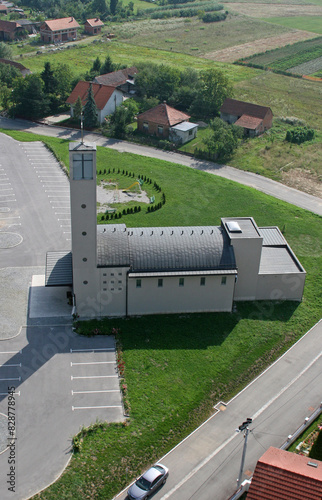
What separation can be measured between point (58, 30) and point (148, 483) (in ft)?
474

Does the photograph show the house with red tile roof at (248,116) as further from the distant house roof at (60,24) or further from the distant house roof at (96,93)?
the distant house roof at (60,24)

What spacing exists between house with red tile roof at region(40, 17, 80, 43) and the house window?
122 meters

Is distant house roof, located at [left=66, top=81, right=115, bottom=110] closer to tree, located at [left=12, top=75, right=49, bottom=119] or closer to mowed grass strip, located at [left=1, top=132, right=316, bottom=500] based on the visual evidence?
tree, located at [left=12, top=75, right=49, bottom=119]

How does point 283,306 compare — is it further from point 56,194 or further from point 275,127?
point 275,127

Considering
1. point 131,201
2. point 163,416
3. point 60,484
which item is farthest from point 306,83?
point 60,484

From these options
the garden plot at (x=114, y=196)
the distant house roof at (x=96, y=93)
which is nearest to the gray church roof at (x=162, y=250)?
the garden plot at (x=114, y=196)

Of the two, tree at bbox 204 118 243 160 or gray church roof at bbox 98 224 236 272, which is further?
tree at bbox 204 118 243 160

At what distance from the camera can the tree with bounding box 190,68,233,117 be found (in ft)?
344

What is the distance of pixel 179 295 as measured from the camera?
50.4 metres

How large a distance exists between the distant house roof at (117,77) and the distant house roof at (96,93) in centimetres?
875

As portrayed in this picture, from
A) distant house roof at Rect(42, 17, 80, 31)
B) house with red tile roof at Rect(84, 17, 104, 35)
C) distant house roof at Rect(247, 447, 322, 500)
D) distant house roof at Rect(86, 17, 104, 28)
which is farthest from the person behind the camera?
distant house roof at Rect(86, 17, 104, 28)

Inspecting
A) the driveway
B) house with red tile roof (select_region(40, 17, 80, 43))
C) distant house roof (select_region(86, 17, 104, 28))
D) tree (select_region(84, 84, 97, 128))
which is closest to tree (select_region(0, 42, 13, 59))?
house with red tile roof (select_region(40, 17, 80, 43))

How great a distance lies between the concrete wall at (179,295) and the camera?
4956 cm

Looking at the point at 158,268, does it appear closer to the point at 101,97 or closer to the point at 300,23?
the point at 101,97
